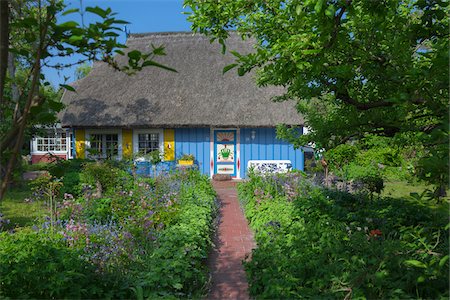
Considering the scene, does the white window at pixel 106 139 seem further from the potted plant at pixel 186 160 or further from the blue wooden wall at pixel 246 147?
the potted plant at pixel 186 160

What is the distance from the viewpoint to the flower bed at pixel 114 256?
11.2 feet

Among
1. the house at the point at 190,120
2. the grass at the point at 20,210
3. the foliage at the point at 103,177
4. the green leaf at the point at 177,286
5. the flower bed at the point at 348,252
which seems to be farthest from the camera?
the house at the point at 190,120

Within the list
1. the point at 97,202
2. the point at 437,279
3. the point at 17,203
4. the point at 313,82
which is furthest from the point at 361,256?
the point at 17,203

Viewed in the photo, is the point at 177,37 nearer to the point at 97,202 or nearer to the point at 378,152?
the point at 378,152

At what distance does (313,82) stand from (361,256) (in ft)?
6.29

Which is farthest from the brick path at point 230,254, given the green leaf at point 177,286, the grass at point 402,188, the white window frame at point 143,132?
the white window frame at point 143,132

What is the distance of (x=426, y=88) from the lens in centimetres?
254

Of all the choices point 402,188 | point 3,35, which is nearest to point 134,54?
point 3,35

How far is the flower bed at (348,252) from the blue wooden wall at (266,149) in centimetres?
859

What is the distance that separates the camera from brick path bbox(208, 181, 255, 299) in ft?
14.0

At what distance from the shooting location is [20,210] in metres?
8.86

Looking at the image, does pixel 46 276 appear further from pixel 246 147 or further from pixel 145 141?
pixel 145 141

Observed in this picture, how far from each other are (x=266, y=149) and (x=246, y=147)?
84 centimetres

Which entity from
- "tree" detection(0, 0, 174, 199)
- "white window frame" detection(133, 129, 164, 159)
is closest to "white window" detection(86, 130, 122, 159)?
"white window frame" detection(133, 129, 164, 159)
